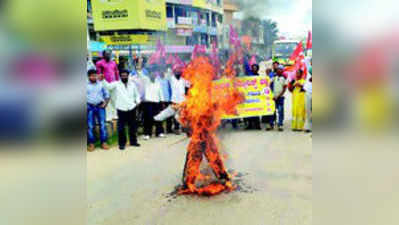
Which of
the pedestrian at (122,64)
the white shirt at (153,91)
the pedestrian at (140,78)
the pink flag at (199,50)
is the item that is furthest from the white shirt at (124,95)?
the pink flag at (199,50)

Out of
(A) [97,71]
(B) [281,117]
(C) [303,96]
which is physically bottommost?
(B) [281,117]

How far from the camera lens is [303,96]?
6.85 metres

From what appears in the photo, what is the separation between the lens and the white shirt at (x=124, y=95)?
6027mm

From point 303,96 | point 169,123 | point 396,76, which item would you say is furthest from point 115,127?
A: point 396,76

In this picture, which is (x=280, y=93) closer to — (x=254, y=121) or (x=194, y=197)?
(x=254, y=121)

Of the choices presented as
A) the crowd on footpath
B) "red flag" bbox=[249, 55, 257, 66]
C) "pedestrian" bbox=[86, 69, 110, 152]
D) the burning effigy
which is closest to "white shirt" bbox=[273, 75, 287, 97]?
the crowd on footpath

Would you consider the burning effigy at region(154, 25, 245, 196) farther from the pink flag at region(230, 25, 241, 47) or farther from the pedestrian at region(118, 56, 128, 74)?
the pedestrian at region(118, 56, 128, 74)

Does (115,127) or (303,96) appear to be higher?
(303,96)

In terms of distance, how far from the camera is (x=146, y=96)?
6.86 metres

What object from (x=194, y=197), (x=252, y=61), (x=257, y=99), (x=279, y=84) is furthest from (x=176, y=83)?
(x=194, y=197)

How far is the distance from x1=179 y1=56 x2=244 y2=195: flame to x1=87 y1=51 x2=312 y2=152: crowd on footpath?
6.45 ft

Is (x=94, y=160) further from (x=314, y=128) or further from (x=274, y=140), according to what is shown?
(x=314, y=128)

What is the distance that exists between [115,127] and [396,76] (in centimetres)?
605

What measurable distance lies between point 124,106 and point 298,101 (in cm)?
342
